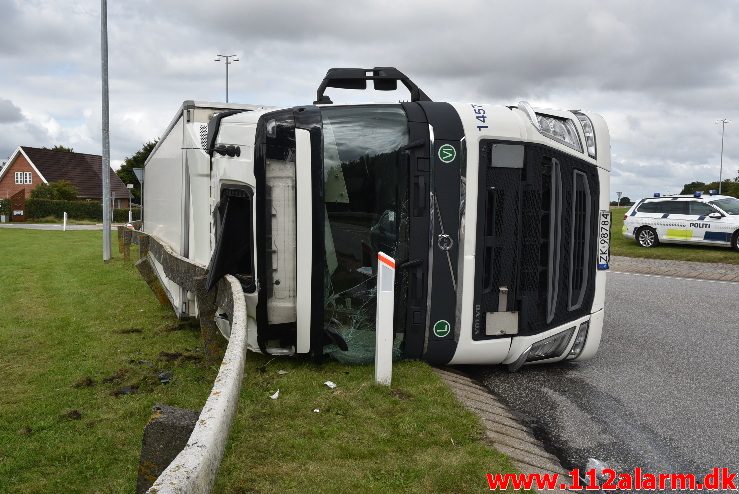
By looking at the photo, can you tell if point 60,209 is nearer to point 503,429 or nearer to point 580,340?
point 580,340

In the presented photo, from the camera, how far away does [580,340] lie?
5383 mm

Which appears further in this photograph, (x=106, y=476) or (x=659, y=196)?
(x=659, y=196)

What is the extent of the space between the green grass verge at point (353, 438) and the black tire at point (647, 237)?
669 inches

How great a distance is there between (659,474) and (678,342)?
3559 mm

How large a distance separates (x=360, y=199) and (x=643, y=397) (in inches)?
96.9

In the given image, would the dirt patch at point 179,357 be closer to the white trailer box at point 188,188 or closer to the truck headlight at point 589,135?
the white trailer box at point 188,188

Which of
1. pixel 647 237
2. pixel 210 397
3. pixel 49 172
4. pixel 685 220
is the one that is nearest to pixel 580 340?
pixel 210 397

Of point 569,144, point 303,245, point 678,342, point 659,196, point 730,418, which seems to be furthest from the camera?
point 659,196

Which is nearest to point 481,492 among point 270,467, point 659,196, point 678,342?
point 270,467

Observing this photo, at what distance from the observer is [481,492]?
3.05 m

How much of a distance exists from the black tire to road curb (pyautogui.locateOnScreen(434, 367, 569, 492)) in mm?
16613

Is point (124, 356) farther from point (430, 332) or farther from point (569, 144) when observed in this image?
point (569, 144)

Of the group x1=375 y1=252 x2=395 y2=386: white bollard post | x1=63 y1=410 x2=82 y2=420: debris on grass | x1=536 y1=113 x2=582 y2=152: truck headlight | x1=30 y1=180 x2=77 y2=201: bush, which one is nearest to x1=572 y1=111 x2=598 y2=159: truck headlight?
x1=536 y1=113 x2=582 y2=152: truck headlight

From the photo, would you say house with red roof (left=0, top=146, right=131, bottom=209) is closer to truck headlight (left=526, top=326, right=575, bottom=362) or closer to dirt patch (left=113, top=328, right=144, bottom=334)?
dirt patch (left=113, top=328, right=144, bottom=334)
